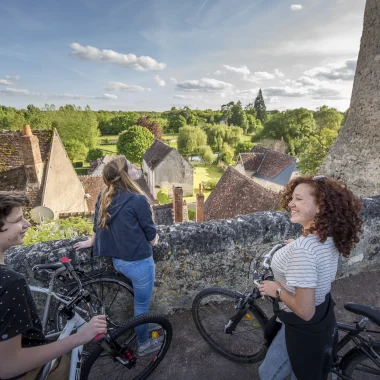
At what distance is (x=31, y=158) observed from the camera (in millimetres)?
10617

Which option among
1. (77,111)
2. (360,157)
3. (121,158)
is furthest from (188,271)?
(77,111)

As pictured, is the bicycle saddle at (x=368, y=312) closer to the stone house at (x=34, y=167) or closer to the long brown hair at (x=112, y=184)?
the long brown hair at (x=112, y=184)

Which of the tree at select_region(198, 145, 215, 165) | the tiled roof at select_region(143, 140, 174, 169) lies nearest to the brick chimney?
the tiled roof at select_region(143, 140, 174, 169)

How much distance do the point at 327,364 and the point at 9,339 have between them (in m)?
2.09

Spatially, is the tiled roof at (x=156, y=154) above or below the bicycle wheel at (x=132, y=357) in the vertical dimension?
above

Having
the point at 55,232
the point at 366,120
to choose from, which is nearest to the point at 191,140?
the point at 366,120

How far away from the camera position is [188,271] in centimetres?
294

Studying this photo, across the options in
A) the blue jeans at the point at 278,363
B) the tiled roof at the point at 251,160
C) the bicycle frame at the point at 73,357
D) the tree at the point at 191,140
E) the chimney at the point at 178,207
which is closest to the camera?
the bicycle frame at the point at 73,357

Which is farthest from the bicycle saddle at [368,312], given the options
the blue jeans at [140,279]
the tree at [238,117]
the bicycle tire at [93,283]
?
the tree at [238,117]

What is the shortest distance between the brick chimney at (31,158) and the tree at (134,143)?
1082 inches

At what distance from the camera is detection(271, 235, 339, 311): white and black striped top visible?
4.89ft

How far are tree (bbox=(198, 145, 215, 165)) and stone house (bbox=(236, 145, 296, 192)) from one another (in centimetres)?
1349

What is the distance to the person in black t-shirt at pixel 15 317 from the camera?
1.20 metres

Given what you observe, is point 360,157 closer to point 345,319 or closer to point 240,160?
point 345,319
